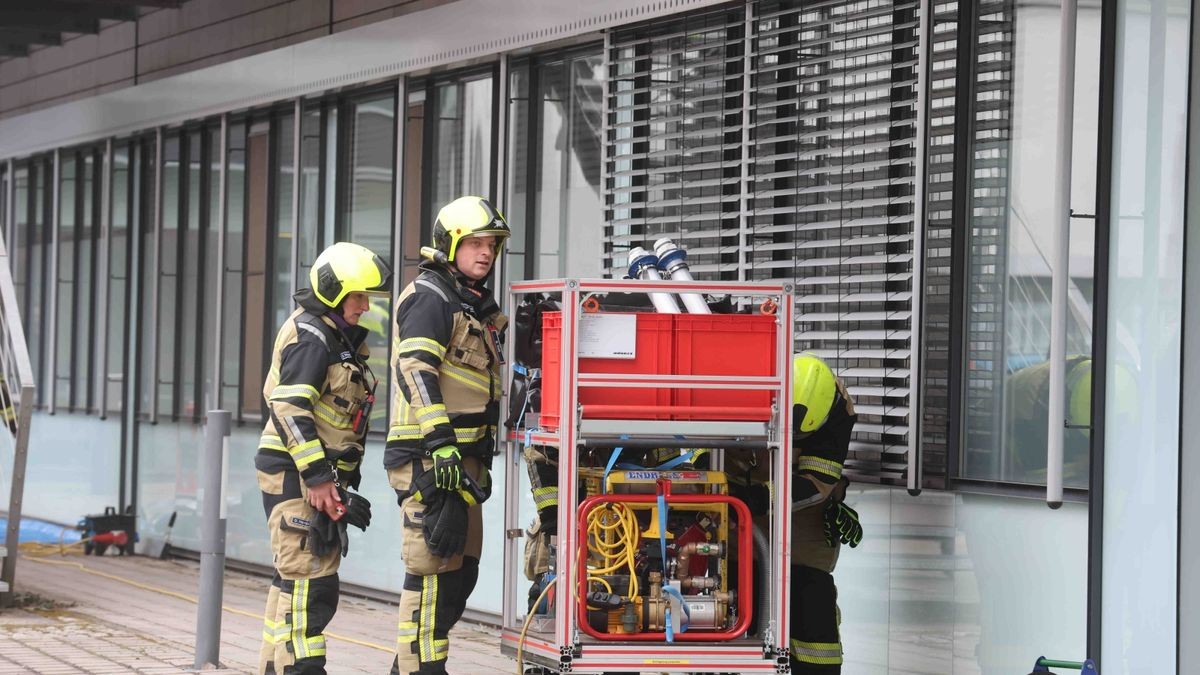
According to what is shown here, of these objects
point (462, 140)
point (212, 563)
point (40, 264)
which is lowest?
point (212, 563)

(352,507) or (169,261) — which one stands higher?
(169,261)

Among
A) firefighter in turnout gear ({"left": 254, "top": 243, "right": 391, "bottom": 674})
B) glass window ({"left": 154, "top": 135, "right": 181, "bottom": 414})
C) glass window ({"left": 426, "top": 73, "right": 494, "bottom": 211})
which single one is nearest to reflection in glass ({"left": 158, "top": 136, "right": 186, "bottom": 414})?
glass window ({"left": 154, "top": 135, "right": 181, "bottom": 414})

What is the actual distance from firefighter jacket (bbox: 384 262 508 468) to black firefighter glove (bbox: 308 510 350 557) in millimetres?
425

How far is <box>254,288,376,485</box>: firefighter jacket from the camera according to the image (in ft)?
23.2

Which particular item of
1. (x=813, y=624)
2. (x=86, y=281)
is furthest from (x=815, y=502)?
(x=86, y=281)

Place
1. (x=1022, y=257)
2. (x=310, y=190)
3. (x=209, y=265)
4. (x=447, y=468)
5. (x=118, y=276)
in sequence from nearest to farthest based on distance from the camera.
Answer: (x=447, y=468) → (x=1022, y=257) → (x=310, y=190) → (x=209, y=265) → (x=118, y=276)

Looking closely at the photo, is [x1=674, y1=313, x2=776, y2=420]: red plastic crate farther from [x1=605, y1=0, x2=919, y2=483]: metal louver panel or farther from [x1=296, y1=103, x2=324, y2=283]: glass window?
[x1=296, y1=103, x2=324, y2=283]: glass window

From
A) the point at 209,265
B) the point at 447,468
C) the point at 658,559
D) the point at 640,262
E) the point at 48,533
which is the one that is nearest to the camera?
the point at 658,559

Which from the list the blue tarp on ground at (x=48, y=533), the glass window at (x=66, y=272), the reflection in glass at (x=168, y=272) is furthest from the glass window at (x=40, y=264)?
the reflection in glass at (x=168, y=272)

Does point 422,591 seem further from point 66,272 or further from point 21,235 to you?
point 21,235

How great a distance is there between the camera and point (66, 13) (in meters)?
14.7

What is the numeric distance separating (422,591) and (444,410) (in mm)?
782

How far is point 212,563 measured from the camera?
862 centimetres

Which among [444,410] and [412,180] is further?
[412,180]
